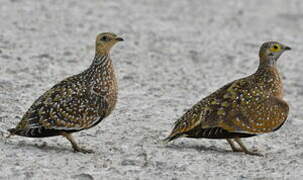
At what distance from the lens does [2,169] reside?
700 centimetres

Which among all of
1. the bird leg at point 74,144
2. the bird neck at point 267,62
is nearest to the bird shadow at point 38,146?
the bird leg at point 74,144

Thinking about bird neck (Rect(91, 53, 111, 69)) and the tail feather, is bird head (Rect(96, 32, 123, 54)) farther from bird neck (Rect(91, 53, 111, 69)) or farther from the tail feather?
the tail feather

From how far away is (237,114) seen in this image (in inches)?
308

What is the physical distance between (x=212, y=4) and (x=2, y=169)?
1131 centimetres

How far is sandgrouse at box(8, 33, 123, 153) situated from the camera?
24.3ft

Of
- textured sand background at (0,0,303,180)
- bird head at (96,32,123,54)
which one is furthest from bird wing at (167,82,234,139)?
bird head at (96,32,123,54)

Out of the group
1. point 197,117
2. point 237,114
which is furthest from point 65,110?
point 237,114

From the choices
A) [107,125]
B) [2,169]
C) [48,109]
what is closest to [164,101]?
[107,125]

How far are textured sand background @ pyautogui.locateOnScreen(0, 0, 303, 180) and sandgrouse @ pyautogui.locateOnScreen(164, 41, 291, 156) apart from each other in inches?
12.0

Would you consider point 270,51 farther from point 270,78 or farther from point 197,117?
point 197,117

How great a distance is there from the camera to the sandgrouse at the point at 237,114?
25.5ft

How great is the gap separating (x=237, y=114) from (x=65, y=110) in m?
2.04

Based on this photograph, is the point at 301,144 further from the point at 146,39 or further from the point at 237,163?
the point at 146,39

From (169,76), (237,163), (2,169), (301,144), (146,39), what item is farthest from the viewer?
(146,39)
